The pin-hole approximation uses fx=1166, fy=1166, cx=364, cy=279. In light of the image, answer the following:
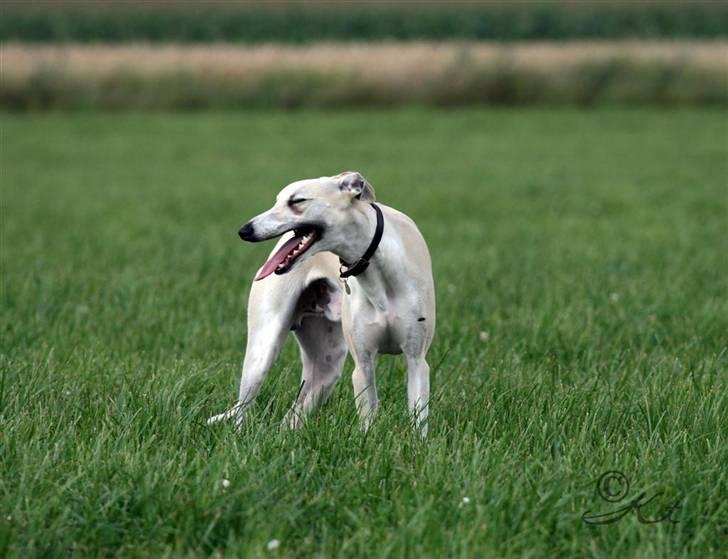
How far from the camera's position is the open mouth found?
434cm

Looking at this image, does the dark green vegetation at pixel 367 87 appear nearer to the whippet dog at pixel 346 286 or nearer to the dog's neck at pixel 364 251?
the whippet dog at pixel 346 286

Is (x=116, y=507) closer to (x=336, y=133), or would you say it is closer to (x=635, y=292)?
(x=635, y=292)

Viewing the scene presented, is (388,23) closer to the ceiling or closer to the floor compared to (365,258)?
closer to the floor

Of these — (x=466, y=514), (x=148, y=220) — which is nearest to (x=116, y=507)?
(x=466, y=514)

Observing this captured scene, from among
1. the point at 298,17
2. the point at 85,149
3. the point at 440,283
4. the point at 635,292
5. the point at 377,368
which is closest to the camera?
the point at 377,368

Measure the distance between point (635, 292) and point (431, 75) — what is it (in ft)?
74.4

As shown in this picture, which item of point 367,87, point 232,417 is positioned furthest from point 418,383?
point 367,87

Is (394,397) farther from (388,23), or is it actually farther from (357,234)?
(388,23)

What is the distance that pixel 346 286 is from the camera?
4.67 metres

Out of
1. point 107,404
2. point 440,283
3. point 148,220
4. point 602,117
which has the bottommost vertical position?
point 602,117

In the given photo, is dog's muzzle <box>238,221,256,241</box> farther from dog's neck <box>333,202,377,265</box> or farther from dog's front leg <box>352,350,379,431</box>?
dog's front leg <box>352,350,379,431</box>

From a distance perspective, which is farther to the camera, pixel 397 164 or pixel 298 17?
pixel 298 17

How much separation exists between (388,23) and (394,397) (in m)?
39.4

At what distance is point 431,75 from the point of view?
29.8m
